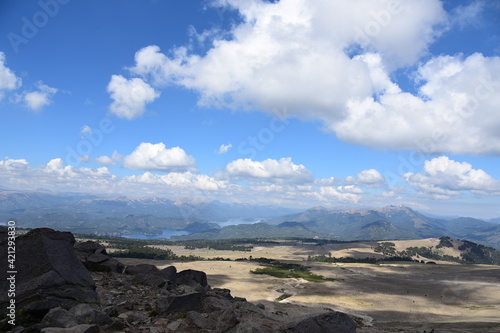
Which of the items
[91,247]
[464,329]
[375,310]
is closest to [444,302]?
[375,310]

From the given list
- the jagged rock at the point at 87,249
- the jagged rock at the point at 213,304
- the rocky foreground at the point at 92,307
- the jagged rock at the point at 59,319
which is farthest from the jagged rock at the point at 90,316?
the jagged rock at the point at 87,249

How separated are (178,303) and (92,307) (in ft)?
15.2

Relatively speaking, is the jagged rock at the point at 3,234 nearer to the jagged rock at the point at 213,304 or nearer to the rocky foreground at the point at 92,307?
the rocky foreground at the point at 92,307

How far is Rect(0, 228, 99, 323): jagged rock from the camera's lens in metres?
14.5

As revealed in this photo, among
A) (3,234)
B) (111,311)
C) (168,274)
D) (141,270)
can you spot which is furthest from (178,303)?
(3,234)

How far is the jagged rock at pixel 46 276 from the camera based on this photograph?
14.5 m

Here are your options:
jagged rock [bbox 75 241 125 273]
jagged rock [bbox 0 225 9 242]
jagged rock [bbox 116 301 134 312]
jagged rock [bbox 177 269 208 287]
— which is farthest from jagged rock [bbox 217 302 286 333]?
jagged rock [bbox 75 241 125 273]

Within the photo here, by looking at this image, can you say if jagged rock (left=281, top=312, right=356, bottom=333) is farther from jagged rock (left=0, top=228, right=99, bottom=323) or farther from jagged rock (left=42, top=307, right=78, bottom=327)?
jagged rock (left=0, top=228, right=99, bottom=323)

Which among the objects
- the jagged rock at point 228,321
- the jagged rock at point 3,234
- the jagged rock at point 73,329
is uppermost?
A: the jagged rock at point 3,234

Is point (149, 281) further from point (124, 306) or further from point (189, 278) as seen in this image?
point (124, 306)

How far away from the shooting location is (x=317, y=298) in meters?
51.9

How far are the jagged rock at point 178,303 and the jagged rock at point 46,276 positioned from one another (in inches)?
151

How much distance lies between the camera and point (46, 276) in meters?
16.4

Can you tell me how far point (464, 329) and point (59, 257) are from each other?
34594 mm
